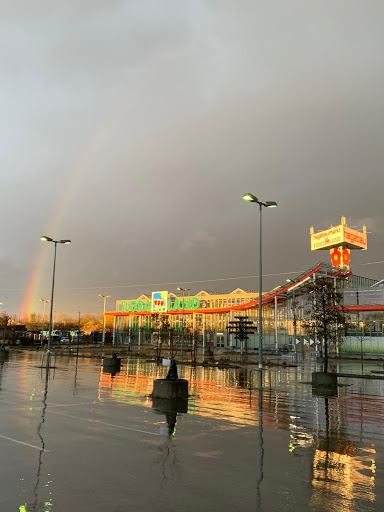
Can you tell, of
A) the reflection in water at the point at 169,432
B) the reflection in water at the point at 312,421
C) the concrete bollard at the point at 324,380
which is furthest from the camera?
the concrete bollard at the point at 324,380

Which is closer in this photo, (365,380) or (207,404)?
(207,404)

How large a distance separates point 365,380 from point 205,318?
71.4 meters

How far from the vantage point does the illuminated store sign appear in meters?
77.0

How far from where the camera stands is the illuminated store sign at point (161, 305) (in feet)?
253

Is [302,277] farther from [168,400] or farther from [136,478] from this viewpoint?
[136,478]

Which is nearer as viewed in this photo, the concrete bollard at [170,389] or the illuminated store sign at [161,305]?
the concrete bollard at [170,389]

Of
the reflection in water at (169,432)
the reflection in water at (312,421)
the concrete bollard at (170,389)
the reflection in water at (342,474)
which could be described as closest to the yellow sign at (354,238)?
the reflection in water at (312,421)

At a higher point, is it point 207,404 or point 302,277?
point 302,277

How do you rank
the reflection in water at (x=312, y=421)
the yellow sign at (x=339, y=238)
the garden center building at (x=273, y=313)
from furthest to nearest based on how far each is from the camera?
the yellow sign at (x=339, y=238), the garden center building at (x=273, y=313), the reflection in water at (x=312, y=421)

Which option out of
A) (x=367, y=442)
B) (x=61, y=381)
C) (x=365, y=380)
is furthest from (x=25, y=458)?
(x=365, y=380)

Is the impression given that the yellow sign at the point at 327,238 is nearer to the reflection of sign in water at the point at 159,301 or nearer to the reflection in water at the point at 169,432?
the reflection of sign in water at the point at 159,301

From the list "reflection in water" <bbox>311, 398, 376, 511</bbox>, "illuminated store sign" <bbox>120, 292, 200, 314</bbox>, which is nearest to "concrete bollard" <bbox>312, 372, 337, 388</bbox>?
"reflection in water" <bbox>311, 398, 376, 511</bbox>

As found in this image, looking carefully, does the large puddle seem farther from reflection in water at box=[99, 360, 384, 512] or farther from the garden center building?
the garden center building

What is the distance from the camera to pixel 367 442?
10750mm
